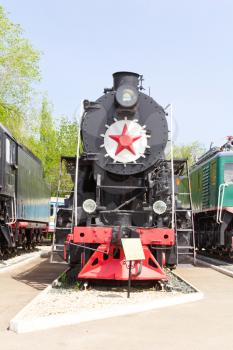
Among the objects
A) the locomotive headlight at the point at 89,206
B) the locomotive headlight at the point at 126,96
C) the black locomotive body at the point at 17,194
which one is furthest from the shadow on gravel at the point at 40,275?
the locomotive headlight at the point at 126,96

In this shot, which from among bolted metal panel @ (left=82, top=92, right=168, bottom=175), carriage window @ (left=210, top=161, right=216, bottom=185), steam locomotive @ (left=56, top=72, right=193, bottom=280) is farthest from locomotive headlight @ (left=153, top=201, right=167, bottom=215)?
carriage window @ (left=210, top=161, right=216, bottom=185)

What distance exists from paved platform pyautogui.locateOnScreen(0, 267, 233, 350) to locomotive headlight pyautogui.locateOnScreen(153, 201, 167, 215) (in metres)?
2.31

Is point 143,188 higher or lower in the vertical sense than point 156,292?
higher

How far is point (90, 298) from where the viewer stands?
9234 millimetres

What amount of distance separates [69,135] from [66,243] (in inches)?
1642

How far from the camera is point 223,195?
17016mm

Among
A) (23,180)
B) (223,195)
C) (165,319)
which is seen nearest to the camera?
(165,319)

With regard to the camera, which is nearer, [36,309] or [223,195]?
[36,309]

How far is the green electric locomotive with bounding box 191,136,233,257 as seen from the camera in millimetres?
17094

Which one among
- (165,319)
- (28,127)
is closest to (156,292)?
(165,319)

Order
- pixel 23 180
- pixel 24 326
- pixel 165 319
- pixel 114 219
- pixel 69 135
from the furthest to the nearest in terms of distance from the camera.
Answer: pixel 69 135 → pixel 23 180 → pixel 114 219 → pixel 165 319 → pixel 24 326

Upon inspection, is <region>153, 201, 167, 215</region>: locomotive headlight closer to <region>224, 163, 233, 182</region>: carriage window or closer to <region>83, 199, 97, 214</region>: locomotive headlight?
<region>83, 199, 97, 214</region>: locomotive headlight

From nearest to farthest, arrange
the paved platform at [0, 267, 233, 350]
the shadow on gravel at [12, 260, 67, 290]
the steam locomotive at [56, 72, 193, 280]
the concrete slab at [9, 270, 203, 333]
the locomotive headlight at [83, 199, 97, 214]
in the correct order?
the paved platform at [0, 267, 233, 350] < the concrete slab at [9, 270, 203, 333] < the steam locomotive at [56, 72, 193, 280] < the locomotive headlight at [83, 199, 97, 214] < the shadow on gravel at [12, 260, 67, 290]

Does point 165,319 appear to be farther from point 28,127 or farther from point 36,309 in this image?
point 28,127
